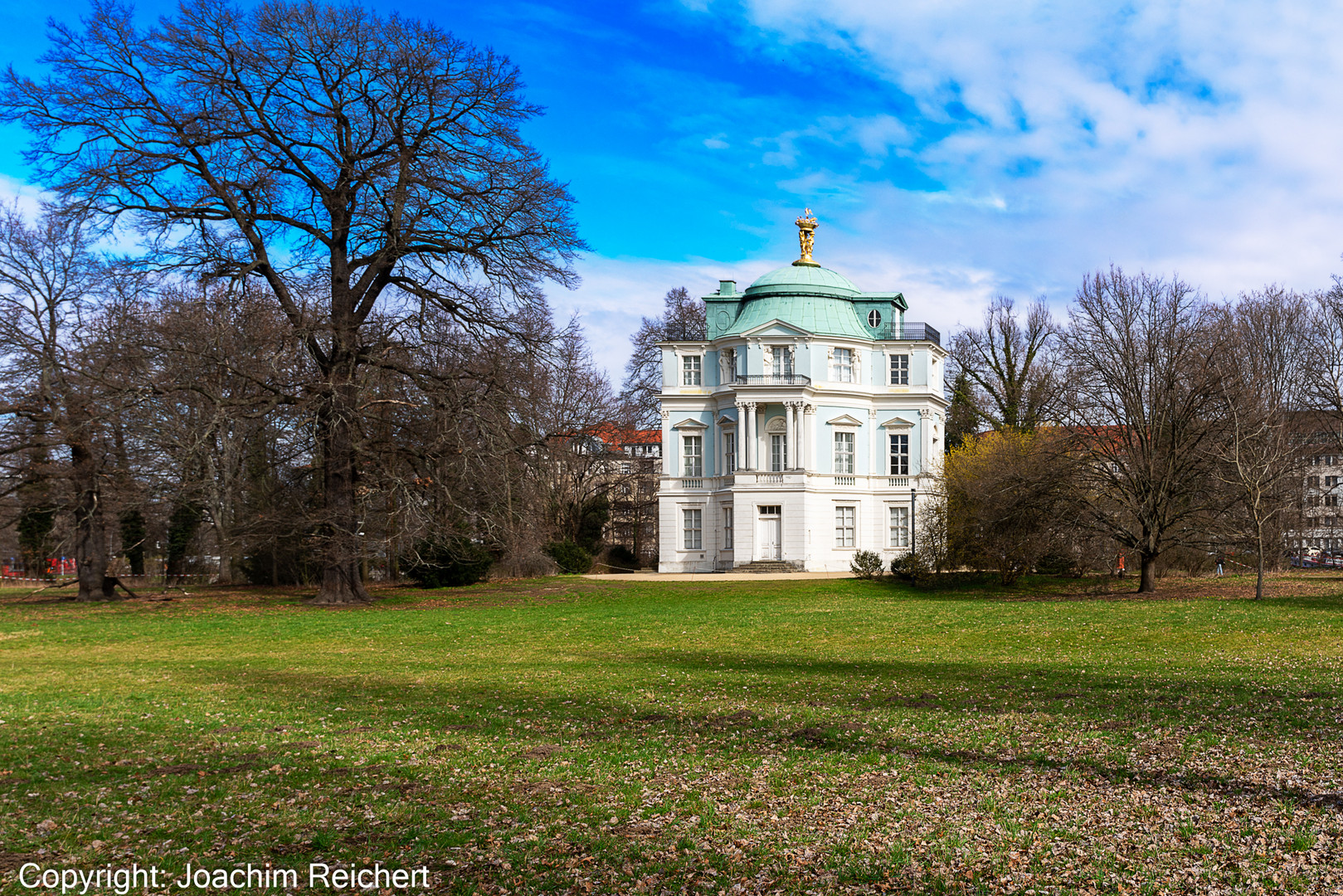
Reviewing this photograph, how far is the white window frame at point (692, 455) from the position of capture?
5144 cm

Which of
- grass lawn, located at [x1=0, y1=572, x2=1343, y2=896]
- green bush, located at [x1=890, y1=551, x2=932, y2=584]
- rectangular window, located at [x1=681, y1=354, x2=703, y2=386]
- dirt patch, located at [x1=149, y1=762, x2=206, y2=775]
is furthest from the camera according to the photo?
rectangular window, located at [x1=681, y1=354, x2=703, y2=386]

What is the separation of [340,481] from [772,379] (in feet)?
82.1

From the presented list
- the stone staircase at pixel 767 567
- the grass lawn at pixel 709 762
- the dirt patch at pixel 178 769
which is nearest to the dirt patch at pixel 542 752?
the grass lawn at pixel 709 762

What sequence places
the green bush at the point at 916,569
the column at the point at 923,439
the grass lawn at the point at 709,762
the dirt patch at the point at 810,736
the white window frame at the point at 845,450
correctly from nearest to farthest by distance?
the grass lawn at the point at 709,762, the dirt patch at the point at 810,736, the green bush at the point at 916,569, the white window frame at the point at 845,450, the column at the point at 923,439

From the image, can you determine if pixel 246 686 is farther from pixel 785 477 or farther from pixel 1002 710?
pixel 785 477

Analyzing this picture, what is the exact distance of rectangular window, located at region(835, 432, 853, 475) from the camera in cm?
5062

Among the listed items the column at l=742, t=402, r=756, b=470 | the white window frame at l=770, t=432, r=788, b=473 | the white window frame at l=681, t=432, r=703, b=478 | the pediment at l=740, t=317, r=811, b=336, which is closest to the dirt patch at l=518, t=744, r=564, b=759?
the column at l=742, t=402, r=756, b=470

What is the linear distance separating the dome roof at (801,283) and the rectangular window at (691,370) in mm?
4424

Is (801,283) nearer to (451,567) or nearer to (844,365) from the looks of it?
(844,365)

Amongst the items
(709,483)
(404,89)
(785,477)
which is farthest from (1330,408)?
(404,89)

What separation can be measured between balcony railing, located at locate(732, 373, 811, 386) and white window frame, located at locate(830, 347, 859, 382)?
230cm

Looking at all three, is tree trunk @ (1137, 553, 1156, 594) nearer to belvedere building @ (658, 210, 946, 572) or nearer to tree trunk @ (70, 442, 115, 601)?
belvedere building @ (658, 210, 946, 572)

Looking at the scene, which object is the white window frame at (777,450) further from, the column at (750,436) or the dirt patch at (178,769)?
the dirt patch at (178,769)

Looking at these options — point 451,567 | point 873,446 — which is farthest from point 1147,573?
point 451,567
